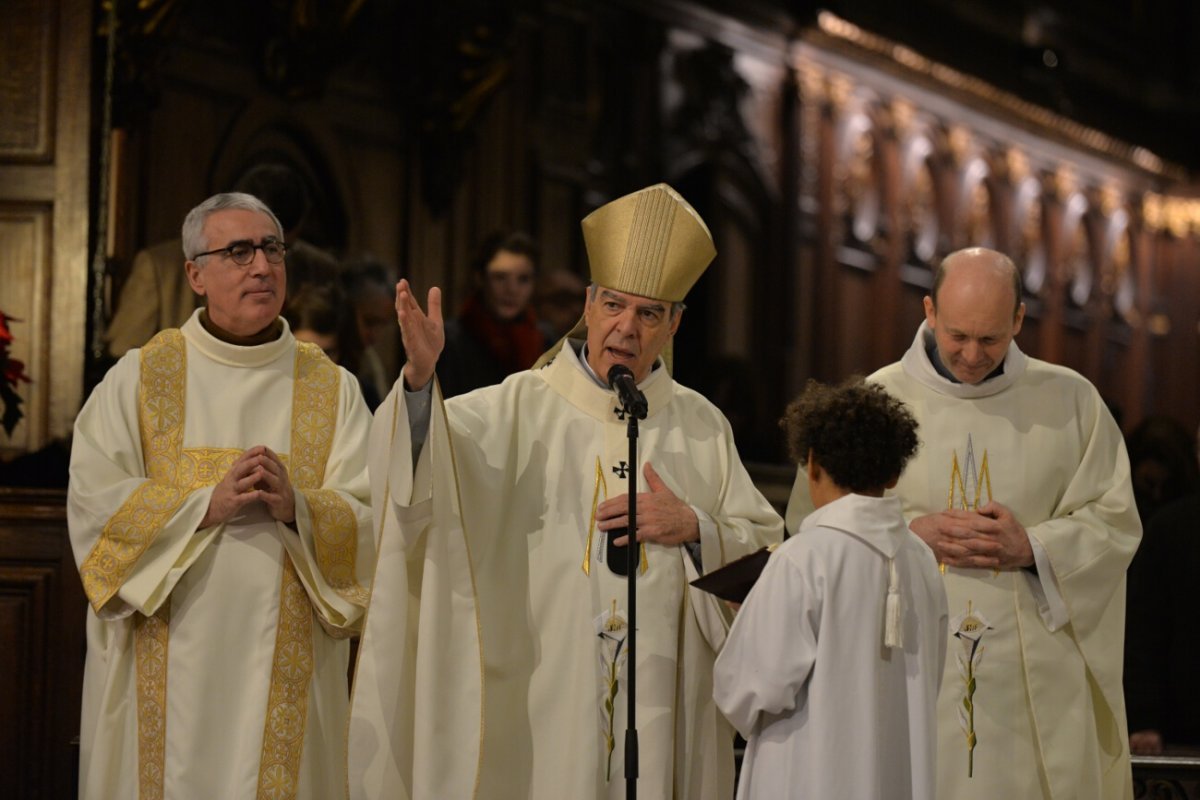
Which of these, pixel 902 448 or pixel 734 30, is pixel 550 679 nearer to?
pixel 902 448

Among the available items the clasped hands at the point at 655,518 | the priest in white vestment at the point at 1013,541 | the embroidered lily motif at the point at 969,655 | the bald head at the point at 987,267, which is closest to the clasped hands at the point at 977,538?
the priest in white vestment at the point at 1013,541

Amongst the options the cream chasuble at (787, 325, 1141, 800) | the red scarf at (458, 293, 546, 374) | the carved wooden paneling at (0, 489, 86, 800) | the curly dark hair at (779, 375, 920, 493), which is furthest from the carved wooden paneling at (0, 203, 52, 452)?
the curly dark hair at (779, 375, 920, 493)

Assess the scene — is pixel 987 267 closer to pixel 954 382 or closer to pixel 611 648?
pixel 954 382

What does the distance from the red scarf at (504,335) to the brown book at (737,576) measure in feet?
9.06

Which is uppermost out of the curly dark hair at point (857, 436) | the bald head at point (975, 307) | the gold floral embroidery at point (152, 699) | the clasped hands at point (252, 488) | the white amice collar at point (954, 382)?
the bald head at point (975, 307)

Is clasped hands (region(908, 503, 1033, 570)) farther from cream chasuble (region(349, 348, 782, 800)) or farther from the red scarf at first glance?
the red scarf

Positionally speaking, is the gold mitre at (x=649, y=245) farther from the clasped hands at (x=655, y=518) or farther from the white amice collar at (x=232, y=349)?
the white amice collar at (x=232, y=349)

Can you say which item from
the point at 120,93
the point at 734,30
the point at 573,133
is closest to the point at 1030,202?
the point at 734,30

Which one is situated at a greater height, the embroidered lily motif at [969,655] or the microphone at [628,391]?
the microphone at [628,391]

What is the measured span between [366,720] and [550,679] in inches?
18.5

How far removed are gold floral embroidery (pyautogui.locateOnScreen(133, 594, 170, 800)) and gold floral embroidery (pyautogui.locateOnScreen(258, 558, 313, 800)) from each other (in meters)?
0.25

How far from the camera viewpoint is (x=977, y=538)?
4984mm

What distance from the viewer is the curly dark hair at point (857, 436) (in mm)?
4250

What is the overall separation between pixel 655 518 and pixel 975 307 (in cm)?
105
